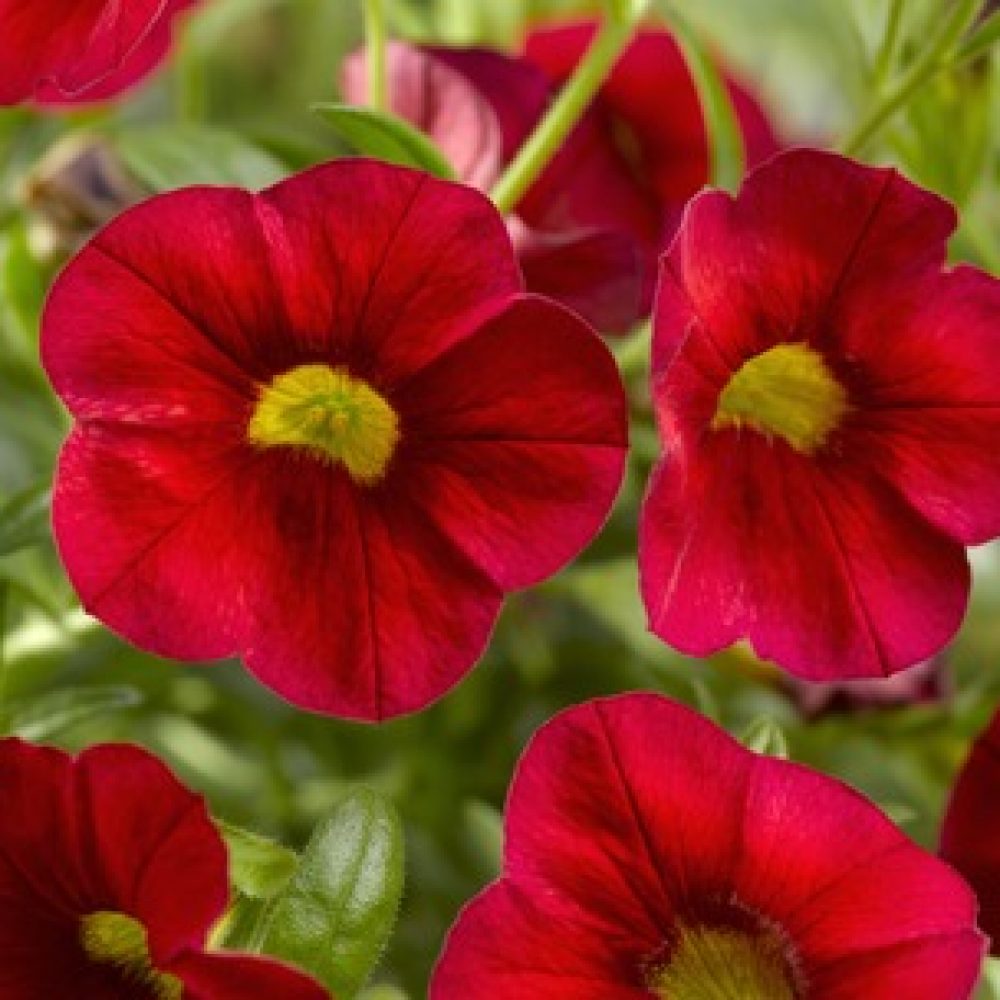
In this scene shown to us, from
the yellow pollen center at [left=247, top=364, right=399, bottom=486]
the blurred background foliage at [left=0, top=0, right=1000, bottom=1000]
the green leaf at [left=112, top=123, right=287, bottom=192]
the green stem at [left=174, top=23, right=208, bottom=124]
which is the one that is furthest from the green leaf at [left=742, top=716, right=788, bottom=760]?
the green stem at [left=174, top=23, right=208, bottom=124]

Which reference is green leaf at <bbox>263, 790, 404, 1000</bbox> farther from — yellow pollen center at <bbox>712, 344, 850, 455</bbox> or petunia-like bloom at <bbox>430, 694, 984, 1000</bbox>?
yellow pollen center at <bbox>712, 344, 850, 455</bbox>

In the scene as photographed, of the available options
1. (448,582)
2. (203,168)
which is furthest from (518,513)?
(203,168)

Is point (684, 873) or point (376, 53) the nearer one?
point (684, 873)

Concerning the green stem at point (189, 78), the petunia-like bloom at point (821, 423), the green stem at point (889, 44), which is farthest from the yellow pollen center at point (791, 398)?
the green stem at point (189, 78)

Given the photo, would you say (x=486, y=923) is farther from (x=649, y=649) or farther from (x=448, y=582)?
(x=649, y=649)

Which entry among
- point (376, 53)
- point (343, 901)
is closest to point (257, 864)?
point (343, 901)

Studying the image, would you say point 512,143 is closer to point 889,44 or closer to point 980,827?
point 889,44
